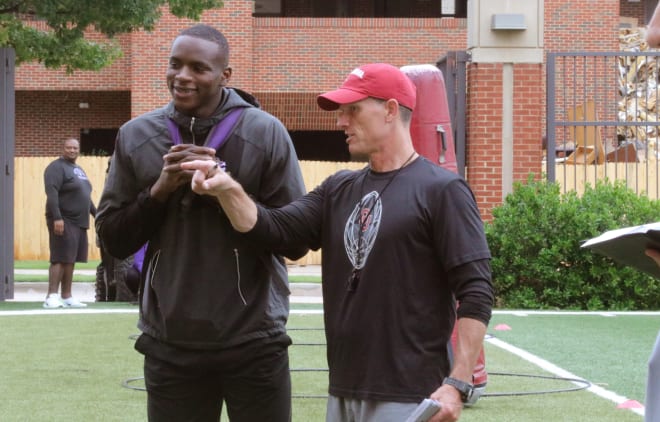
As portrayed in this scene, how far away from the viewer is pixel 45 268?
83.6 ft

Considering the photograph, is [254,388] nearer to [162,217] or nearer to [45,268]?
[162,217]

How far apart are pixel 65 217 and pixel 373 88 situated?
38.2 feet

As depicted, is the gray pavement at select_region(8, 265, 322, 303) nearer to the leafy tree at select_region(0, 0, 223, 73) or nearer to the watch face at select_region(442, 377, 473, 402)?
the leafy tree at select_region(0, 0, 223, 73)

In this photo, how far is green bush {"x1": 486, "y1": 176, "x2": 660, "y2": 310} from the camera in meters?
16.0

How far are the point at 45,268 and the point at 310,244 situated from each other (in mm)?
21950

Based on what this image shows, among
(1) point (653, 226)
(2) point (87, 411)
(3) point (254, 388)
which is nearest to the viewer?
(1) point (653, 226)

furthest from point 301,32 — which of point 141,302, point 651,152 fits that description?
point 141,302

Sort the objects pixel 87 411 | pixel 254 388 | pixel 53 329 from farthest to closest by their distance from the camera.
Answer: pixel 53 329 → pixel 87 411 → pixel 254 388

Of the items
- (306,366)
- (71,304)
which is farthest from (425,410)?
(71,304)

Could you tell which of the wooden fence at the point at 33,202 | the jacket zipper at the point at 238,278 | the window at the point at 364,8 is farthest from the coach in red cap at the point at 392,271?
the window at the point at 364,8

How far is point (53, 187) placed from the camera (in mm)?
15086

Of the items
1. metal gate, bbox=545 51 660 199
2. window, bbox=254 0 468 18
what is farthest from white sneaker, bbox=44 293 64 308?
window, bbox=254 0 468 18

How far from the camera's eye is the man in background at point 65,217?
15062 mm

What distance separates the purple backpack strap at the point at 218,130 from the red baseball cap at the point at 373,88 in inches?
14.7
